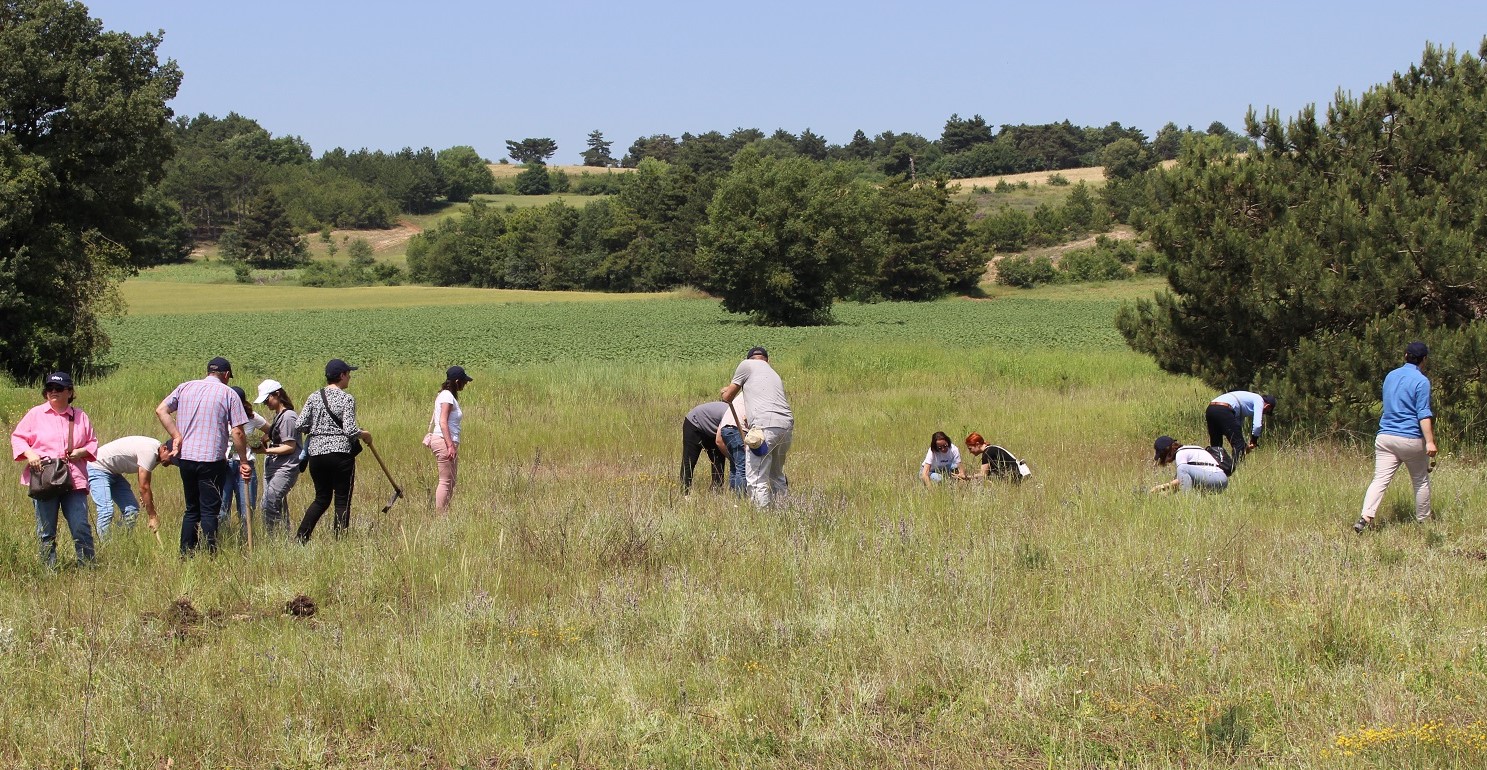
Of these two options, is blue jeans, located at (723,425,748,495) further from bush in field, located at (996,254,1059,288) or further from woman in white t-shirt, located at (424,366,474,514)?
bush in field, located at (996,254,1059,288)

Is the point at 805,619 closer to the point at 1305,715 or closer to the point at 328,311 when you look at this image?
the point at 1305,715

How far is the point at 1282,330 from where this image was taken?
14.8 metres

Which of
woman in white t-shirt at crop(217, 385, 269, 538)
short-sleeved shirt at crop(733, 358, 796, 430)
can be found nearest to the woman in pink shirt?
woman in white t-shirt at crop(217, 385, 269, 538)

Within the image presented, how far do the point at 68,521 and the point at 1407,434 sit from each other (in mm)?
9838

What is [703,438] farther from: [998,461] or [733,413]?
[998,461]

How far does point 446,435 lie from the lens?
418 inches

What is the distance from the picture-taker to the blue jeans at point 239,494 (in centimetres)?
943

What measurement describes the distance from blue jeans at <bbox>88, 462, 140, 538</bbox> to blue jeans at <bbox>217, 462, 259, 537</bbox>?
0.80 m

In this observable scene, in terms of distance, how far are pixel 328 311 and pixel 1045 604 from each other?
229 ft

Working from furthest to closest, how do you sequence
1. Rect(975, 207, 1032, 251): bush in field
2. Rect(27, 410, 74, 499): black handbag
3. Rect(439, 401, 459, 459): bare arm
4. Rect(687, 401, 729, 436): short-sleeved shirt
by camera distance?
Rect(975, 207, 1032, 251): bush in field → Rect(687, 401, 729, 436): short-sleeved shirt → Rect(439, 401, 459, 459): bare arm → Rect(27, 410, 74, 499): black handbag

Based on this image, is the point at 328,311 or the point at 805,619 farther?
the point at 328,311

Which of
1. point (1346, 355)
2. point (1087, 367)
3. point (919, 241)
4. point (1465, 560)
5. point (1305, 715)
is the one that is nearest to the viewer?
point (1305, 715)

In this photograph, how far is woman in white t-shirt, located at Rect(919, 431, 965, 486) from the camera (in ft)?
38.7

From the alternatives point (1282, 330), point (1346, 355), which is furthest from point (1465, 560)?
point (1282, 330)
